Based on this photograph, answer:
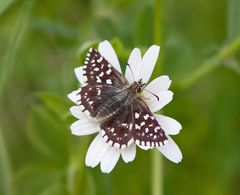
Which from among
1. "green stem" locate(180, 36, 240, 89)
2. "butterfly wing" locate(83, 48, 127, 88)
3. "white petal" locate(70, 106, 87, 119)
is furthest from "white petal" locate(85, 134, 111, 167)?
"green stem" locate(180, 36, 240, 89)

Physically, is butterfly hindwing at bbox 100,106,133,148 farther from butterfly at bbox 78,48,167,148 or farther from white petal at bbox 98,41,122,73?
white petal at bbox 98,41,122,73

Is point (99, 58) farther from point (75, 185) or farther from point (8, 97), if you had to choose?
point (8, 97)

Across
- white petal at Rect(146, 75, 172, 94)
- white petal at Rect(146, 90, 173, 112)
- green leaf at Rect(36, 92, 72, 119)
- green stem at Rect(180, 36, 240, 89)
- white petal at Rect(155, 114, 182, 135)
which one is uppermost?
green stem at Rect(180, 36, 240, 89)

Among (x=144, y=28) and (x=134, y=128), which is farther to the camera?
(x=144, y=28)

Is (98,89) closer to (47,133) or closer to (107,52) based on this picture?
(107,52)

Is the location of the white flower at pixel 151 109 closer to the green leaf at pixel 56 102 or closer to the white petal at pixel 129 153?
the white petal at pixel 129 153

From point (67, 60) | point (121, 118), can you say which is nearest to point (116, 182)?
point (67, 60)

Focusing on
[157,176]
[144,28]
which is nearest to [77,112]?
[157,176]
